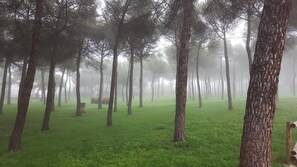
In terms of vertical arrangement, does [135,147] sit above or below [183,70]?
below

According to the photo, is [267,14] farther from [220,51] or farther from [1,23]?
[220,51]

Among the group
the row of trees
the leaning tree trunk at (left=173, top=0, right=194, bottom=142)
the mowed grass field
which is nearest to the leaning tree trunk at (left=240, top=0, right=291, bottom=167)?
the row of trees

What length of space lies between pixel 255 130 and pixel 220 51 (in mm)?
42269

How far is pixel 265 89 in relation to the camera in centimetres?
559

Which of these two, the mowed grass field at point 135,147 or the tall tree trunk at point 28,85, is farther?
the tall tree trunk at point 28,85

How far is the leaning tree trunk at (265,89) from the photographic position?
559cm

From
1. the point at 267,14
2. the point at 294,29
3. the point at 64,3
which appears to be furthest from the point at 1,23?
the point at 294,29

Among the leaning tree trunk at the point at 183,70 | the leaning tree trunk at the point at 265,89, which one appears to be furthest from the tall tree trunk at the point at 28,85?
the leaning tree trunk at the point at 265,89

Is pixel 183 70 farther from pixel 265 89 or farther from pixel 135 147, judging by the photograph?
pixel 265 89

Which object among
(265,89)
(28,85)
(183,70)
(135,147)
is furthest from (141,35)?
(265,89)

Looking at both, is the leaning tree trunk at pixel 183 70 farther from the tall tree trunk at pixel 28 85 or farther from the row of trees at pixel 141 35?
the tall tree trunk at pixel 28 85

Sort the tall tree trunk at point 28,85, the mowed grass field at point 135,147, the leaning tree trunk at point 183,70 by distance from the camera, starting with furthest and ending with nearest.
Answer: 1. the leaning tree trunk at point 183,70
2. the tall tree trunk at point 28,85
3. the mowed grass field at point 135,147

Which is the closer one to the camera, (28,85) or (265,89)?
(265,89)

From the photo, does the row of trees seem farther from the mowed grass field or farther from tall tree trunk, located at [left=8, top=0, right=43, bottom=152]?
the mowed grass field
